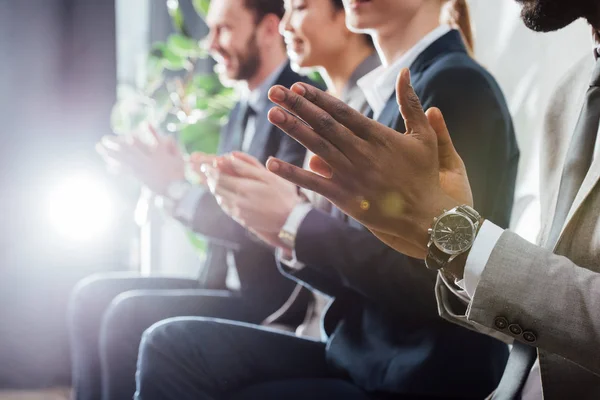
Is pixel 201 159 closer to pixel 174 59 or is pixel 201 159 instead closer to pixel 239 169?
pixel 239 169

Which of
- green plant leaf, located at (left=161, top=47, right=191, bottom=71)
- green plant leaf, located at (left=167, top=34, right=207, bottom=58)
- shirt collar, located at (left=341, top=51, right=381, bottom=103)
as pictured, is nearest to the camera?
shirt collar, located at (left=341, top=51, right=381, bottom=103)

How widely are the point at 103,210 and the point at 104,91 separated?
1.77ft

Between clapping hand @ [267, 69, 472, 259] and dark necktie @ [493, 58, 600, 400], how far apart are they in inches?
5.3

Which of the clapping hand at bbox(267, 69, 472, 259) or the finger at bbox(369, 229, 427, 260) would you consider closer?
the clapping hand at bbox(267, 69, 472, 259)

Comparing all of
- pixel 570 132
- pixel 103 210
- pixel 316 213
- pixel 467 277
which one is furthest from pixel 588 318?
pixel 103 210

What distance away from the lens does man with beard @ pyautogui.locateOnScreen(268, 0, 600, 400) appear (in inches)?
26.5

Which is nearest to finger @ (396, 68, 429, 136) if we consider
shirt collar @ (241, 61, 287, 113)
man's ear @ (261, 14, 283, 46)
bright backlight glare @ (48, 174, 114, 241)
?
shirt collar @ (241, 61, 287, 113)

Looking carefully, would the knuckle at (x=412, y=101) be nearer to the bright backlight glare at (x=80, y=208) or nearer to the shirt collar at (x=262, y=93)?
the shirt collar at (x=262, y=93)

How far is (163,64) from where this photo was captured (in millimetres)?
2926

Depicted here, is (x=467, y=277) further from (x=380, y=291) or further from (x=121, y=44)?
(x=121, y=44)

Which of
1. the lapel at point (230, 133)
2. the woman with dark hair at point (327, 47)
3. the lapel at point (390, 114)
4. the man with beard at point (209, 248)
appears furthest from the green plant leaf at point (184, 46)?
the lapel at point (390, 114)

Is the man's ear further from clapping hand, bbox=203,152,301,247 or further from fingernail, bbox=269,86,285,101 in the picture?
fingernail, bbox=269,86,285,101

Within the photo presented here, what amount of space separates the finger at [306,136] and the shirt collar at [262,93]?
1195mm

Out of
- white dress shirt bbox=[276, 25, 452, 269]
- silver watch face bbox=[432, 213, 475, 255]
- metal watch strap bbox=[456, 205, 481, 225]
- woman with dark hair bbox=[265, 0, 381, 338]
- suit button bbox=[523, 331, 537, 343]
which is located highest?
woman with dark hair bbox=[265, 0, 381, 338]
